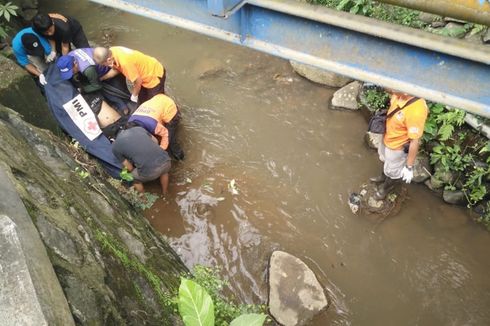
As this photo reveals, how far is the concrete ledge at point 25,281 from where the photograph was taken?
5.19 feet

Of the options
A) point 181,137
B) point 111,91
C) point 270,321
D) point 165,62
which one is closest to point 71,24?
point 111,91

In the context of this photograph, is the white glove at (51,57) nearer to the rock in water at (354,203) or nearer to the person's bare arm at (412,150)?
the rock in water at (354,203)

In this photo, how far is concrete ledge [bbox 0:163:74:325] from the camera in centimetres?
158

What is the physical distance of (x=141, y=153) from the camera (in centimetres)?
472

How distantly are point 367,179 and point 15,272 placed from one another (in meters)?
4.43

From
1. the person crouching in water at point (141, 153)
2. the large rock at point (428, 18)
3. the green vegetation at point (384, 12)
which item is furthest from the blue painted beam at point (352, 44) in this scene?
the large rock at point (428, 18)

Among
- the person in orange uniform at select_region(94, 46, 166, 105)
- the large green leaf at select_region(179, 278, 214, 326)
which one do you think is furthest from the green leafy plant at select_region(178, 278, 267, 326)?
the person in orange uniform at select_region(94, 46, 166, 105)

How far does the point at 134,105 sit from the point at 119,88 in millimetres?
300

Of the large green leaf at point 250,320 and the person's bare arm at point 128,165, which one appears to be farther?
the person's bare arm at point 128,165

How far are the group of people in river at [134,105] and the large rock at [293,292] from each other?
4.62ft

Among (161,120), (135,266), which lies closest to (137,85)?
(161,120)

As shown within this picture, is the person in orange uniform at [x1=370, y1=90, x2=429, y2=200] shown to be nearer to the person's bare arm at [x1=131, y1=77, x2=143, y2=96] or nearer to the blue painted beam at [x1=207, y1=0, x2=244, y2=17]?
the blue painted beam at [x1=207, y1=0, x2=244, y2=17]

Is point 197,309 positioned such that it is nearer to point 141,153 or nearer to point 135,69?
point 141,153

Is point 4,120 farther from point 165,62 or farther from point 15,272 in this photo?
point 165,62
